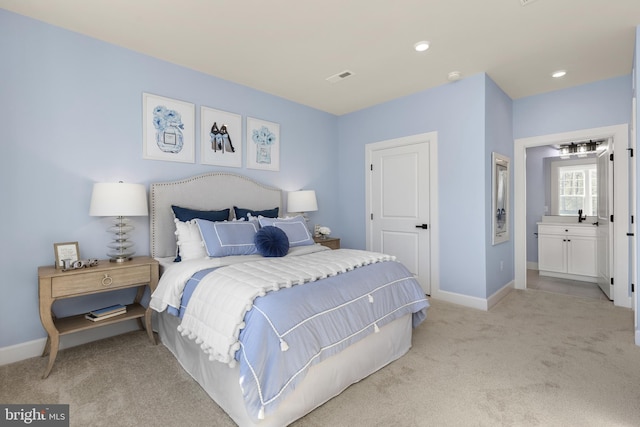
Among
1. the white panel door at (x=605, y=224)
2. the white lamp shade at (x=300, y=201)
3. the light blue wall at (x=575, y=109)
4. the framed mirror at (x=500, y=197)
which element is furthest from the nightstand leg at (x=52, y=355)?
the white panel door at (x=605, y=224)

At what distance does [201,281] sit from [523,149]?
14.5 ft

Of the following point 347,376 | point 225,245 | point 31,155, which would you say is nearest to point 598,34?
point 347,376

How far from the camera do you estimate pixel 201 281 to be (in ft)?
6.75

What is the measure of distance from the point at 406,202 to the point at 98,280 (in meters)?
3.47

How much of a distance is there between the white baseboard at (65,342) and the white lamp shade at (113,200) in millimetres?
1073

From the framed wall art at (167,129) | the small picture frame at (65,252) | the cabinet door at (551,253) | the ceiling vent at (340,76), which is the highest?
the ceiling vent at (340,76)

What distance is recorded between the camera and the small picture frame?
237 cm

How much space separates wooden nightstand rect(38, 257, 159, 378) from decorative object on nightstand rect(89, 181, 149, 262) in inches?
5.9

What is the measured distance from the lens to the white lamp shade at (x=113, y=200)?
243cm

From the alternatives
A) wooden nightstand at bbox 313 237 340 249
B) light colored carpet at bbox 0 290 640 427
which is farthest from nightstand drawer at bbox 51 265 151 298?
wooden nightstand at bbox 313 237 340 249

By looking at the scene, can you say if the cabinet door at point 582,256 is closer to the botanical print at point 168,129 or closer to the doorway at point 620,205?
the doorway at point 620,205

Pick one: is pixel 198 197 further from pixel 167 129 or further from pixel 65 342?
pixel 65 342

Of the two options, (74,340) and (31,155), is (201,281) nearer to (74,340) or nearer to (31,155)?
(74,340)

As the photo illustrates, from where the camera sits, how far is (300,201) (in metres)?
3.98
